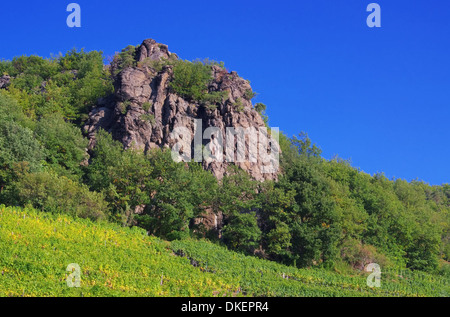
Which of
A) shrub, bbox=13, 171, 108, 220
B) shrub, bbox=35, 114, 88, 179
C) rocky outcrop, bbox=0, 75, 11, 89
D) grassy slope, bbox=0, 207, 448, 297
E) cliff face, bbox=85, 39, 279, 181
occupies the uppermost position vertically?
rocky outcrop, bbox=0, 75, 11, 89

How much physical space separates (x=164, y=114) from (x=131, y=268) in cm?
3428

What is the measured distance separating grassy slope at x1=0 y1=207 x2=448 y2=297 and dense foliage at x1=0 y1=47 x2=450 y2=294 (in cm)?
278

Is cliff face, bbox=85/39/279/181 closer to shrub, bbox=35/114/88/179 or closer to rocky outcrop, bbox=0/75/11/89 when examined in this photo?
shrub, bbox=35/114/88/179

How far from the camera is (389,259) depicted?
56.7 m

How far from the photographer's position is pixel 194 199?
4788 centimetres

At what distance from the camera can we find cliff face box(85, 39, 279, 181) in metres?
59.8

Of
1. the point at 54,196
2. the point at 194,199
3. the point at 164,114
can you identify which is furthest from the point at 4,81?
the point at 194,199

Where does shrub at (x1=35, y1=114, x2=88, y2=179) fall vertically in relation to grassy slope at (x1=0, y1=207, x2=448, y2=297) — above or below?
above

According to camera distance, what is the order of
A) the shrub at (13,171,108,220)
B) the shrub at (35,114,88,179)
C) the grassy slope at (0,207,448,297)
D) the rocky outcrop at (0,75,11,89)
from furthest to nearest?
the rocky outcrop at (0,75,11,89)
the shrub at (35,114,88,179)
the shrub at (13,171,108,220)
the grassy slope at (0,207,448,297)

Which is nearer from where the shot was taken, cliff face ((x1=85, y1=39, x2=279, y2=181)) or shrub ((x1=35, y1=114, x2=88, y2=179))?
shrub ((x1=35, y1=114, x2=88, y2=179))

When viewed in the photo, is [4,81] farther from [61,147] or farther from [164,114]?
[164,114]

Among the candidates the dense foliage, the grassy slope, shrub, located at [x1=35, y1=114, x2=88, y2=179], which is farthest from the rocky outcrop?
the grassy slope

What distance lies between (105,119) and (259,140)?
22149mm
